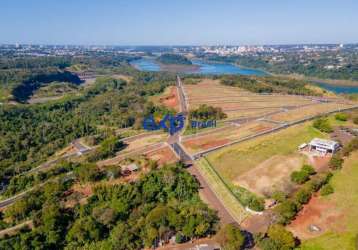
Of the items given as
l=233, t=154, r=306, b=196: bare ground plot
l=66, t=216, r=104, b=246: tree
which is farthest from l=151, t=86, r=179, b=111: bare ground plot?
l=66, t=216, r=104, b=246: tree

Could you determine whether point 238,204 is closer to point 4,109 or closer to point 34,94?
point 4,109

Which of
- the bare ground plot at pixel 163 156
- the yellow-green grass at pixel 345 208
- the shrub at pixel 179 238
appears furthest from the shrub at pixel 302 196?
the bare ground plot at pixel 163 156

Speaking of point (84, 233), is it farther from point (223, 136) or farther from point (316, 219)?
point (223, 136)

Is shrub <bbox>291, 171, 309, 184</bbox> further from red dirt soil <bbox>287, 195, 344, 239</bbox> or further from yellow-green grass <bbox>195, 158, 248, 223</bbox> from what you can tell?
yellow-green grass <bbox>195, 158, 248, 223</bbox>

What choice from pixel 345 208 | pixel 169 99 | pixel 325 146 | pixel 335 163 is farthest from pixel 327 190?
pixel 169 99

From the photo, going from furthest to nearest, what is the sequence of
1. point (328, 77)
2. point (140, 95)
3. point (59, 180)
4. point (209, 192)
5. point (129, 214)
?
1. point (328, 77)
2. point (140, 95)
3. point (59, 180)
4. point (209, 192)
5. point (129, 214)

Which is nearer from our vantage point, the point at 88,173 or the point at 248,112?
the point at 88,173

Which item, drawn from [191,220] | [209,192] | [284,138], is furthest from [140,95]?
[191,220]
